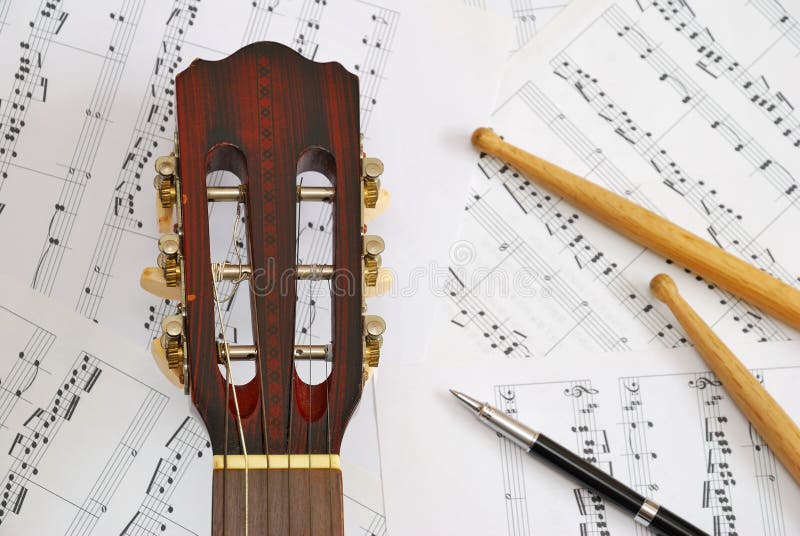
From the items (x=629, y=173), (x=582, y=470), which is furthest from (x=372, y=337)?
(x=629, y=173)

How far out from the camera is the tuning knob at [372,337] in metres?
0.73

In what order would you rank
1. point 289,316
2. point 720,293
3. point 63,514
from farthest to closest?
1. point 720,293
2. point 63,514
3. point 289,316

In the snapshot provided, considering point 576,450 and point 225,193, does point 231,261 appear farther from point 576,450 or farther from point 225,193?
point 576,450

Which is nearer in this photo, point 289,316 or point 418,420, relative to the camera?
point 289,316

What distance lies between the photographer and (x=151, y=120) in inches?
37.3

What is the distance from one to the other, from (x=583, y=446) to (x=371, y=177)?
359mm

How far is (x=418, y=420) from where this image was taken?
2.94 ft

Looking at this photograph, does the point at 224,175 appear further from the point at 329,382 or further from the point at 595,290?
the point at 595,290

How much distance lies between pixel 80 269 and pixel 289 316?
289mm

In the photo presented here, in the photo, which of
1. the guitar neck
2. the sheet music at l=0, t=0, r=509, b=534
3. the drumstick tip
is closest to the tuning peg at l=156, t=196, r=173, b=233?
the sheet music at l=0, t=0, r=509, b=534

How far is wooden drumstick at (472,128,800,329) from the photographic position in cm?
93

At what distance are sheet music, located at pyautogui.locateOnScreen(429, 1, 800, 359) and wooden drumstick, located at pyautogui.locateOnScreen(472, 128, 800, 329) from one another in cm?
2

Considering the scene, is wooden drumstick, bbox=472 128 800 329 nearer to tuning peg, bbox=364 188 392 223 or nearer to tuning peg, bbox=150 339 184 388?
tuning peg, bbox=364 188 392 223

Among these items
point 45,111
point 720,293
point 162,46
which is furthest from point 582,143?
point 45,111
